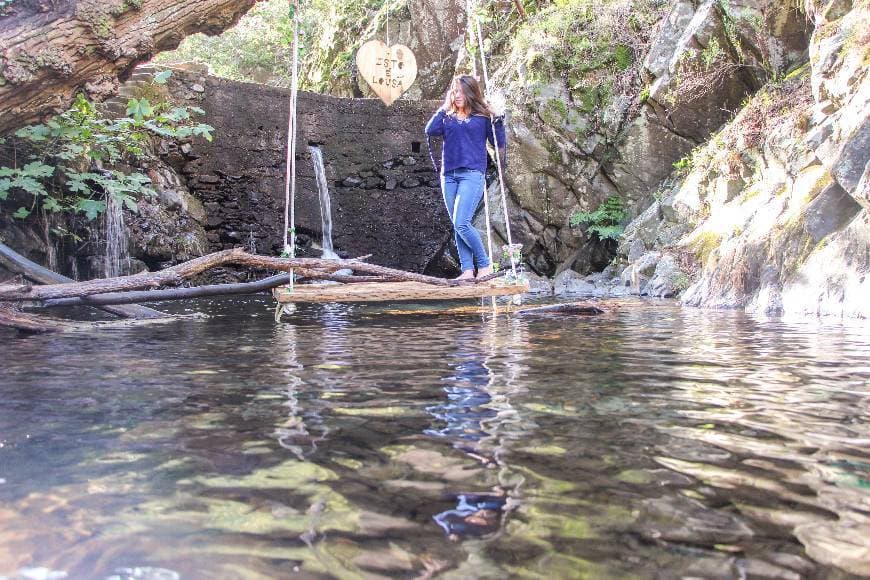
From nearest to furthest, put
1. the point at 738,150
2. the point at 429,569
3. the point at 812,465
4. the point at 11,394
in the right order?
the point at 429,569 < the point at 812,465 < the point at 11,394 < the point at 738,150

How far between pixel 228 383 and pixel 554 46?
11.5 m

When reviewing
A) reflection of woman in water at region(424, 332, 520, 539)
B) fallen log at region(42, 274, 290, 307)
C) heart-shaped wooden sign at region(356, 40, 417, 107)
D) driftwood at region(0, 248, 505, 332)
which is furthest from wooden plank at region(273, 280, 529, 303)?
heart-shaped wooden sign at region(356, 40, 417, 107)

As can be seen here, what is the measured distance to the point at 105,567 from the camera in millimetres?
962

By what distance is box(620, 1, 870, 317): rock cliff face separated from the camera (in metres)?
5.22

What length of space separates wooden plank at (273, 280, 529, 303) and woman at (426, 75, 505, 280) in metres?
0.79

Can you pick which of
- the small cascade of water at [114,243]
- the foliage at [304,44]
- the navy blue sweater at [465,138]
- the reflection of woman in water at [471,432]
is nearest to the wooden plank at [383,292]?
the navy blue sweater at [465,138]

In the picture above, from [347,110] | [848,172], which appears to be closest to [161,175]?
[347,110]

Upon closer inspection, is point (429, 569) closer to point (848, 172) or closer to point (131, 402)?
point (131, 402)

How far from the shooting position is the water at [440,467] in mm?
999

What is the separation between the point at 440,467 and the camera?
1.40m

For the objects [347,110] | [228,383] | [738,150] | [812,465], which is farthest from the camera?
[347,110]

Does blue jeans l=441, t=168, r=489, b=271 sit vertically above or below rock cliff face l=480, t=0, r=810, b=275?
below

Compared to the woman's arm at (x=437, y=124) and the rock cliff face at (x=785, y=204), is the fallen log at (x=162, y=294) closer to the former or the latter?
the woman's arm at (x=437, y=124)

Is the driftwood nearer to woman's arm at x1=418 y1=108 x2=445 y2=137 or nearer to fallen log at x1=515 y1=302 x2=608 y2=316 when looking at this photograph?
fallen log at x1=515 y1=302 x2=608 y2=316
